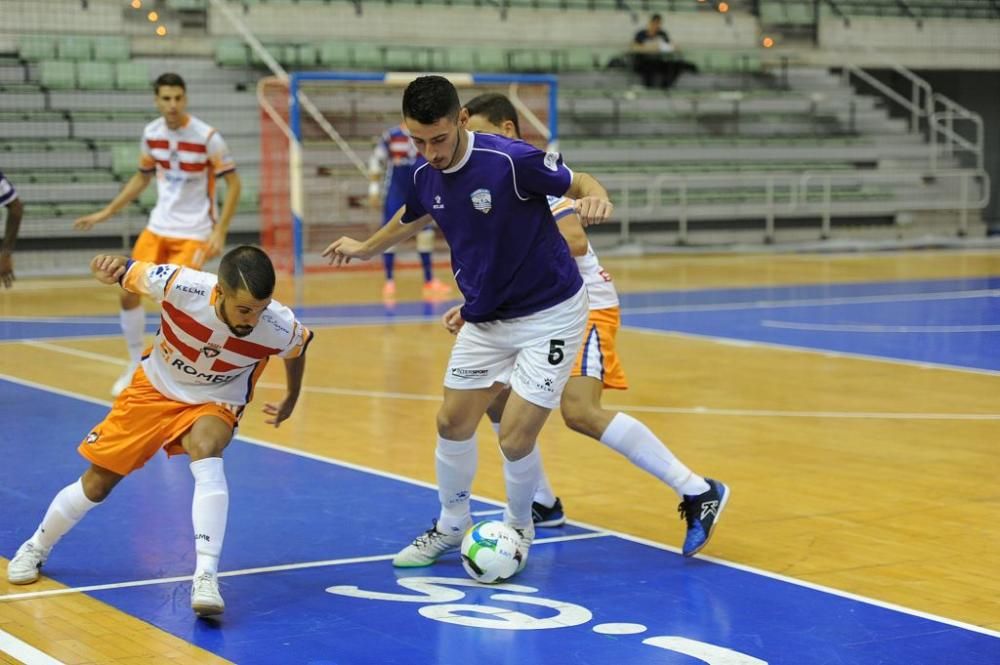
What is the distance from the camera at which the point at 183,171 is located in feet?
36.6

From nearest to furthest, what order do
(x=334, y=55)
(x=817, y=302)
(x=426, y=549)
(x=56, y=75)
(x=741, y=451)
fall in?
1. (x=426, y=549)
2. (x=741, y=451)
3. (x=817, y=302)
4. (x=56, y=75)
5. (x=334, y=55)

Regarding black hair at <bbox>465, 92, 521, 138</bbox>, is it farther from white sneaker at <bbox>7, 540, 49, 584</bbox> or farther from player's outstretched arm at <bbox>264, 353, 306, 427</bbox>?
→ white sneaker at <bbox>7, 540, 49, 584</bbox>

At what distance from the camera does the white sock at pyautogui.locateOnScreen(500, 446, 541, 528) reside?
6074 mm

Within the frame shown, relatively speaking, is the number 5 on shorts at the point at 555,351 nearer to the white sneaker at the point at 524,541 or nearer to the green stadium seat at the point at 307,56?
the white sneaker at the point at 524,541

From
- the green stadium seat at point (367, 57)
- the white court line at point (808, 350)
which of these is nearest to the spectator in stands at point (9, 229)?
the white court line at point (808, 350)

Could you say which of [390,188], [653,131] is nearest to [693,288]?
[390,188]

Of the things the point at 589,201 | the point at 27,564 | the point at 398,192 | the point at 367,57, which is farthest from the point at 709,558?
the point at 367,57

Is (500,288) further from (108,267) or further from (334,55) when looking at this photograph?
(334,55)

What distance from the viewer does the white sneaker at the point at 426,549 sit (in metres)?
6.15

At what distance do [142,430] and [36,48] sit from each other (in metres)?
19.3

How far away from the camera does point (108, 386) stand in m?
11.3

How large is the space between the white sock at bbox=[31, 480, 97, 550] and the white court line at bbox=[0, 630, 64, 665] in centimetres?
85

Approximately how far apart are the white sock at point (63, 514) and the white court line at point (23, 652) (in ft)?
2.78

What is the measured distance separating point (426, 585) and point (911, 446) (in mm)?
4012
